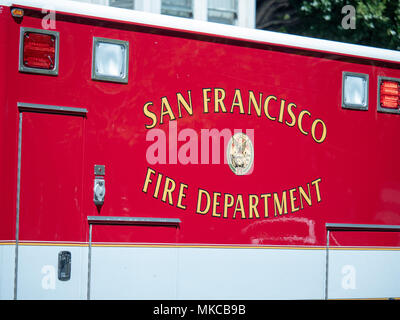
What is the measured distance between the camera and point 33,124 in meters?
4.51

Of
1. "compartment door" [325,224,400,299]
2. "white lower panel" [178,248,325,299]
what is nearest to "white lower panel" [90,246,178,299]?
"white lower panel" [178,248,325,299]

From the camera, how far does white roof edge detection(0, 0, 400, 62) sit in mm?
4598

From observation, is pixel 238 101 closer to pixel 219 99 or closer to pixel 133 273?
pixel 219 99

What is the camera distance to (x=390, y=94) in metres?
5.79

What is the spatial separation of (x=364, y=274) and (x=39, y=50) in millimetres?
3392

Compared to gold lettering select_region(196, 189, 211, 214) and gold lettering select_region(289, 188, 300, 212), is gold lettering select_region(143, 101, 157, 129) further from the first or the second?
gold lettering select_region(289, 188, 300, 212)

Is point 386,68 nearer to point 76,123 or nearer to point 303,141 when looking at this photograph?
point 303,141

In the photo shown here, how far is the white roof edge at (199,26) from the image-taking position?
460 cm

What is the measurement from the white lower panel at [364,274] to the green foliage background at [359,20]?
701cm

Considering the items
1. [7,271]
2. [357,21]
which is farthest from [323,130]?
[357,21]

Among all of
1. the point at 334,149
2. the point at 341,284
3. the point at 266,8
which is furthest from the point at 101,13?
the point at 266,8

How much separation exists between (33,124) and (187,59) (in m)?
1.36

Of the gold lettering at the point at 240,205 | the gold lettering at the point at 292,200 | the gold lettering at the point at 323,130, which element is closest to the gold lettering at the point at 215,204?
the gold lettering at the point at 240,205

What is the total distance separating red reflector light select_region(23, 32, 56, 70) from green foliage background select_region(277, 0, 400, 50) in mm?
8130
